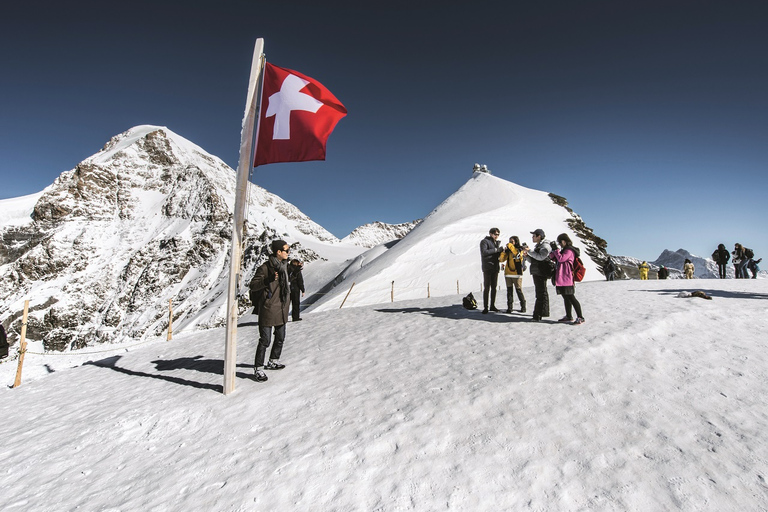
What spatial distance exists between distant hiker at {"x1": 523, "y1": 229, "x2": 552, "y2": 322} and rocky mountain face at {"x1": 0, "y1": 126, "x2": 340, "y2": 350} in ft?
245

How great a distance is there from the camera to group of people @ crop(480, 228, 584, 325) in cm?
779

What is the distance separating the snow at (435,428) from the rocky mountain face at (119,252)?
7414 centimetres

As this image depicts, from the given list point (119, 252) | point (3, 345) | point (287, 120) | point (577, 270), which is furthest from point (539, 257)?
point (119, 252)

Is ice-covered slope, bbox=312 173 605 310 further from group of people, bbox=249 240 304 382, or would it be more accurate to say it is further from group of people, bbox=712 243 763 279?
group of people, bbox=249 240 304 382

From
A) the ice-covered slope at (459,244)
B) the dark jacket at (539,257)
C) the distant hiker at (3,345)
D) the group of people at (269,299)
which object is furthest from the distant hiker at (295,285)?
the ice-covered slope at (459,244)

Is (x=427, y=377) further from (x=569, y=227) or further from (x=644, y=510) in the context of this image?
(x=569, y=227)

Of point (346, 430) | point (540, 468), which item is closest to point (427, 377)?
point (346, 430)

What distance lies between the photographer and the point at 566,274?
25.5ft

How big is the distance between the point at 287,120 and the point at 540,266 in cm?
650

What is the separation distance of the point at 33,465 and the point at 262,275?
3.55 metres

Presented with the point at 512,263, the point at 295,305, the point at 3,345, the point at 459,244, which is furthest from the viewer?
the point at 459,244

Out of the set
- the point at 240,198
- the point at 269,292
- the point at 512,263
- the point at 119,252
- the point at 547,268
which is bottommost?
the point at 269,292

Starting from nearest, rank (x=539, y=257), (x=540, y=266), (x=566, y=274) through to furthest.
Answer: (x=566, y=274)
(x=539, y=257)
(x=540, y=266)

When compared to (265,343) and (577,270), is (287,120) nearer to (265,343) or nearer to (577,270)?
(265,343)
